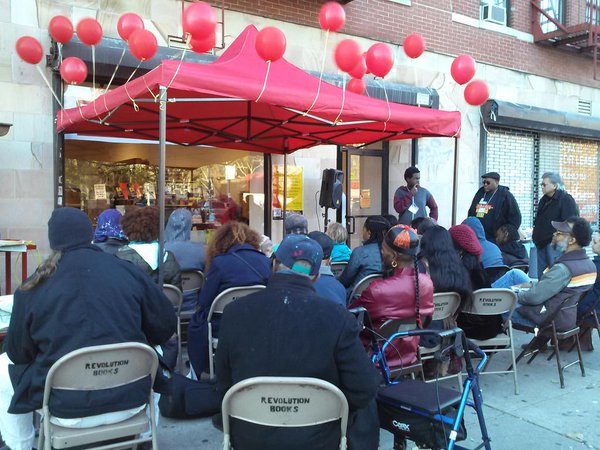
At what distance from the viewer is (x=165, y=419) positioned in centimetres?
400

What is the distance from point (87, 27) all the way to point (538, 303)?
5378mm

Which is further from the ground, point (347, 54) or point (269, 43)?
point (347, 54)

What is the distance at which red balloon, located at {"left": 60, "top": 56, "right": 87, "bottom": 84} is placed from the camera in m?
6.03

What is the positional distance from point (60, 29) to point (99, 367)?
195 inches

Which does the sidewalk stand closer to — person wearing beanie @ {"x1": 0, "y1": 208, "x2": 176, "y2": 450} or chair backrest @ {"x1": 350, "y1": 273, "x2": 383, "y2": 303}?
chair backrest @ {"x1": 350, "y1": 273, "x2": 383, "y2": 303}

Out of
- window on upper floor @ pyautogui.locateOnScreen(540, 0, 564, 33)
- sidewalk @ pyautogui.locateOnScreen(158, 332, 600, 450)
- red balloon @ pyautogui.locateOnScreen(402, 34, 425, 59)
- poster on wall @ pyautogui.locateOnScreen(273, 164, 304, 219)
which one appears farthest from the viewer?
window on upper floor @ pyautogui.locateOnScreen(540, 0, 564, 33)

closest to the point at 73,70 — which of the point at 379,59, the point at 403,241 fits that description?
the point at 379,59

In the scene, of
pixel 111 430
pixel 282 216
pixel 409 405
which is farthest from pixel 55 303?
pixel 282 216

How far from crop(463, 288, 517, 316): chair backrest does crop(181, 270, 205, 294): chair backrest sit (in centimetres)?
236

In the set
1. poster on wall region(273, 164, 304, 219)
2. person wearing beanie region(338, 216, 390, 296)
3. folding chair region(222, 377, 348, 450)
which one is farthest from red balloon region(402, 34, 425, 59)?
folding chair region(222, 377, 348, 450)

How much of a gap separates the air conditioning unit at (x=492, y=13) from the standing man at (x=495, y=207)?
4412 millimetres

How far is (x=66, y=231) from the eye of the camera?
262 cm

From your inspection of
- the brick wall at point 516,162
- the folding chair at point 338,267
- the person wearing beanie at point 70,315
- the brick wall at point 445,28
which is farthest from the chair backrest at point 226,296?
the brick wall at point 516,162

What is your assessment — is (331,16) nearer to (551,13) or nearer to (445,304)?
(445,304)
